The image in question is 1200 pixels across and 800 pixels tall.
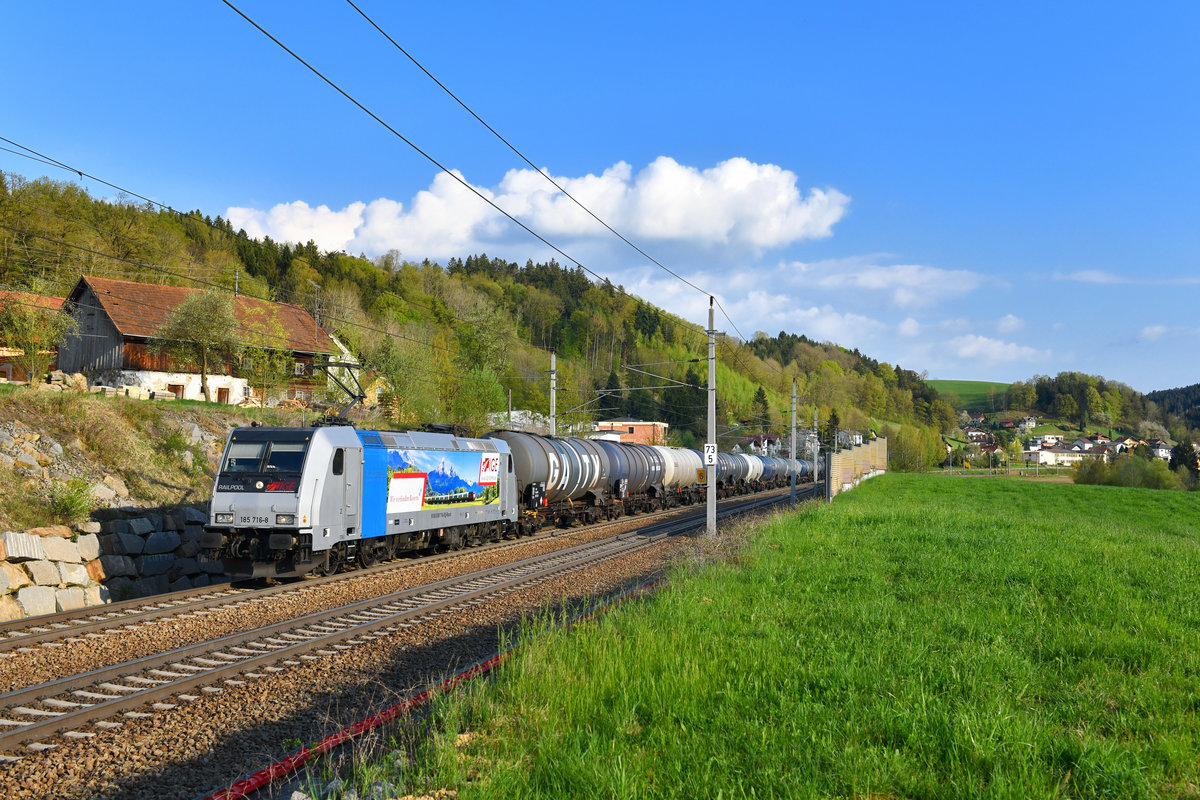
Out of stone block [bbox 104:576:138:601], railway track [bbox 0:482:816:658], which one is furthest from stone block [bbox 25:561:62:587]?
railway track [bbox 0:482:816:658]

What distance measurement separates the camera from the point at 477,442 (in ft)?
70.3

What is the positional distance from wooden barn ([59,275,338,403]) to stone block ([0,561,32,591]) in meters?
25.8

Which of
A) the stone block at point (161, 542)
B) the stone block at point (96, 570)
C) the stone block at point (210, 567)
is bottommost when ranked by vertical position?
the stone block at point (210, 567)

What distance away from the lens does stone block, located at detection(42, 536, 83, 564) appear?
12.8 meters

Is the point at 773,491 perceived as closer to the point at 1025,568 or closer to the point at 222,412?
the point at 222,412

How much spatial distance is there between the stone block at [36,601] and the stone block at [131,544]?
252cm

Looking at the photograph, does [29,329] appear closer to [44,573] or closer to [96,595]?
[96,595]

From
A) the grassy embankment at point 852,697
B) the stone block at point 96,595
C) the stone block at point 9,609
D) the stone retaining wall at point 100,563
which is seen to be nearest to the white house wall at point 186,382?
the stone retaining wall at point 100,563

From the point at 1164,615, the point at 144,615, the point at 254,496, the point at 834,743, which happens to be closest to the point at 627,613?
the point at 834,743

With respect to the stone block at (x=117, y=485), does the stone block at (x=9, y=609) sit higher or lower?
lower

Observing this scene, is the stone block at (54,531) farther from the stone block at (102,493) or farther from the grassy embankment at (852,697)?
the grassy embankment at (852,697)

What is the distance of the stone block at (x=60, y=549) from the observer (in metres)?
12.8

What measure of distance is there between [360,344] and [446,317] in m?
37.3

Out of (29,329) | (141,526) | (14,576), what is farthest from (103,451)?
(29,329)
